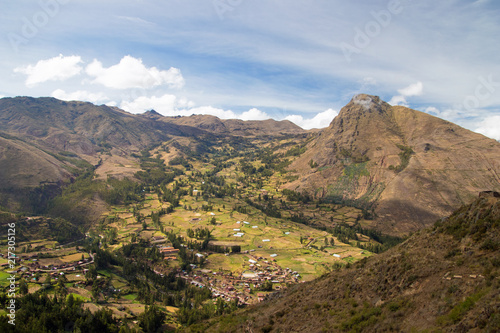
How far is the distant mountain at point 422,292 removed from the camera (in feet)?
72.7

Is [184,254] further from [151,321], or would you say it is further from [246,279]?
[151,321]

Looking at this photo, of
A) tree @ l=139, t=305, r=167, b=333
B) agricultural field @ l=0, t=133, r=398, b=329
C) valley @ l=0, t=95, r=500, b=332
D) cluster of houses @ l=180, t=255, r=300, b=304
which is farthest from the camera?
cluster of houses @ l=180, t=255, r=300, b=304

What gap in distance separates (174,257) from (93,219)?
79.8 m

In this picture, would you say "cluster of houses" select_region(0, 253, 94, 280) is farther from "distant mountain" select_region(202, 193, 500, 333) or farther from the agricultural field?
"distant mountain" select_region(202, 193, 500, 333)

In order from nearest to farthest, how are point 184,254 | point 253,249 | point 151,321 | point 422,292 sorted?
point 422,292 → point 151,321 → point 184,254 → point 253,249

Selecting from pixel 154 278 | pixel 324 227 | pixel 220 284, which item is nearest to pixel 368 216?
pixel 324 227

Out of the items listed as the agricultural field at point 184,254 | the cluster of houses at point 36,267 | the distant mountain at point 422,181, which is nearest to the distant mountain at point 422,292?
the agricultural field at point 184,254

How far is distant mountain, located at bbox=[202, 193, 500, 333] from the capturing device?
872 inches

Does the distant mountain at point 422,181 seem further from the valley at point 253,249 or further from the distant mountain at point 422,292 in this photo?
the distant mountain at point 422,292

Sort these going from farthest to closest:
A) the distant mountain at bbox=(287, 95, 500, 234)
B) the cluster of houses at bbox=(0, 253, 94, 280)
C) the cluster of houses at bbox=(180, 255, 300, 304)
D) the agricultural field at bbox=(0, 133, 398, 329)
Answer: the distant mountain at bbox=(287, 95, 500, 234) < the cluster of houses at bbox=(0, 253, 94, 280) < the cluster of houses at bbox=(180, 255, 300, 304) < the agricultural field at bbox=(0, 133, 398, 329)

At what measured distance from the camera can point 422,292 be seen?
28375 millimetres

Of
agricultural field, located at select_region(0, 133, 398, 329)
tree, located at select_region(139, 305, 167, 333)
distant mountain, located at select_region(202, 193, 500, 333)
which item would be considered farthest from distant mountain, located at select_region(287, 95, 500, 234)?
tree, located at select_region(139, 305, 167, 333)

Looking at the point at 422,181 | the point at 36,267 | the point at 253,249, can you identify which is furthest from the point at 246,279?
the point at 422,181

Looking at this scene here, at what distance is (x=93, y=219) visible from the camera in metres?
157
